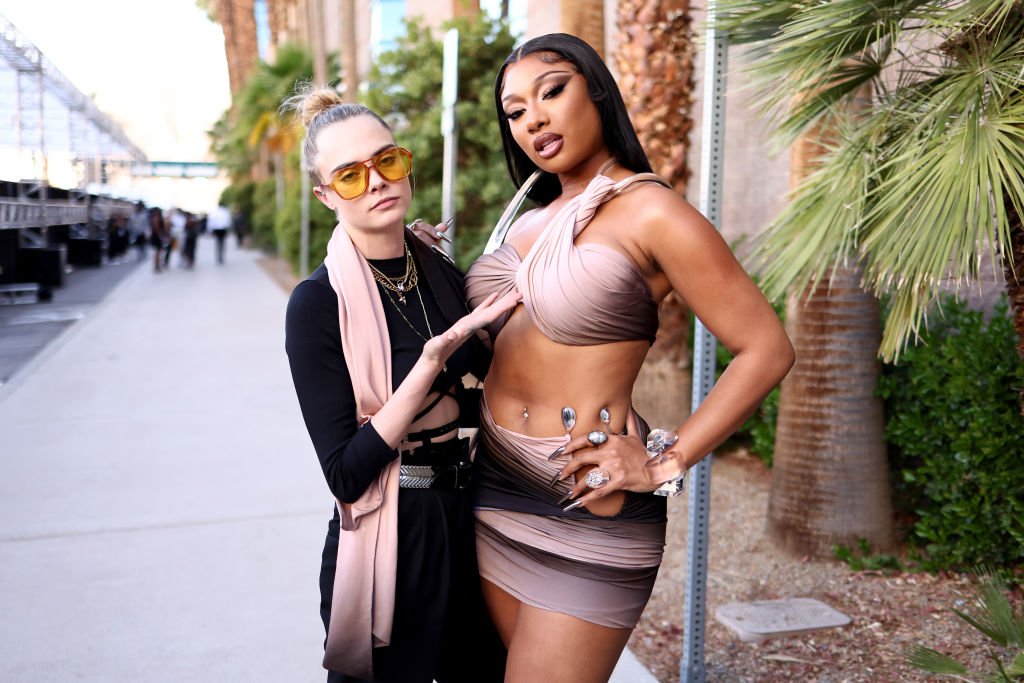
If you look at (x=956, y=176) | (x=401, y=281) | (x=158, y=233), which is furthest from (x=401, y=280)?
(x=158, y=233)

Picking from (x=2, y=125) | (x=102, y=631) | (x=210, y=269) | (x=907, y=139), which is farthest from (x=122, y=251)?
(x=907, y=139)

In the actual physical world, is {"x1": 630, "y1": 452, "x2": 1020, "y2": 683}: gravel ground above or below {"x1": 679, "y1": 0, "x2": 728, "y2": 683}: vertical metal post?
below

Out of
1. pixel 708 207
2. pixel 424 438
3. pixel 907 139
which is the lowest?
pixel 424 438

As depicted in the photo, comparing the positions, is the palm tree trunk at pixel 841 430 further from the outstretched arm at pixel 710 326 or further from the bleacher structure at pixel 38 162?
the bleacher structure at pixel 38 162

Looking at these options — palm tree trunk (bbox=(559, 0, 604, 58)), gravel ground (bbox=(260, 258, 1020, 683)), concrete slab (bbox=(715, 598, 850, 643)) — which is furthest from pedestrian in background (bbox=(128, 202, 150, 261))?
concrete slab (bbox=(715, 598, 850, 643))

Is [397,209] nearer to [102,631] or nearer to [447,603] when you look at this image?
[447,603]

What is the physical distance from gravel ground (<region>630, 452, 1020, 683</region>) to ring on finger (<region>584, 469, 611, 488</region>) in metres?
2.05

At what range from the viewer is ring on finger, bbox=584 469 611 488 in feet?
5.88

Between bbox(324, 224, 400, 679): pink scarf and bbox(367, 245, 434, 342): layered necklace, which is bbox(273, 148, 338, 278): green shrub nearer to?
bbox(367, 245, 434, 342): layered necklace

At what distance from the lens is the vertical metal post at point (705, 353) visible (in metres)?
2.96

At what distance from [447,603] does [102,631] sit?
2.49 meters

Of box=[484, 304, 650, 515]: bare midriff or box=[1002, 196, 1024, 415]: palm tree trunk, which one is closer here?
box=[484, 304, 650, 515]: bare midriff

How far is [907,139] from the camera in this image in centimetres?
292

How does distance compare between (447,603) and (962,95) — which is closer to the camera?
(447,603)
